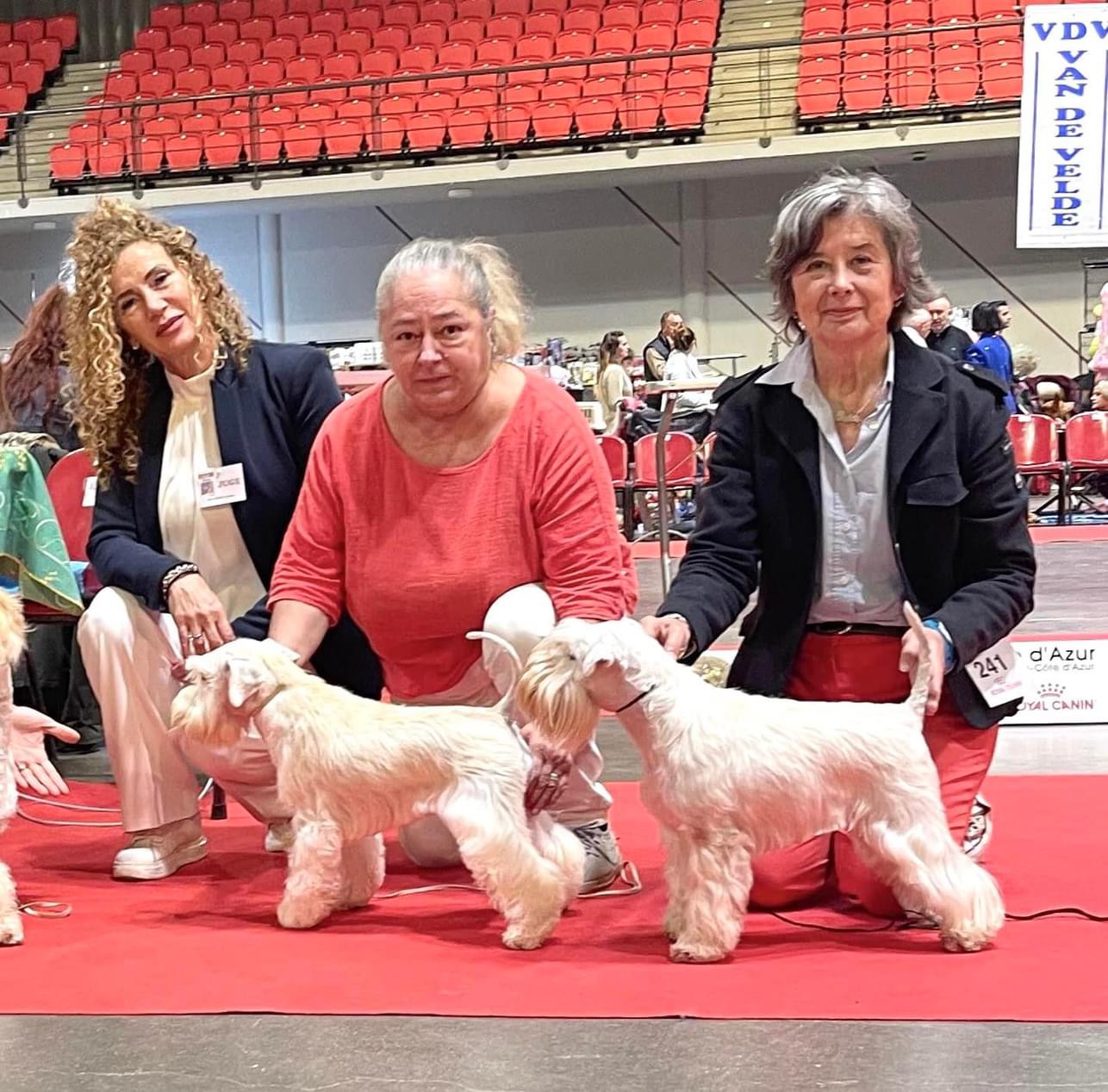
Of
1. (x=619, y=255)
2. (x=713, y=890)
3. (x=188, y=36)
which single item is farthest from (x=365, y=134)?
(x=713, y=890)

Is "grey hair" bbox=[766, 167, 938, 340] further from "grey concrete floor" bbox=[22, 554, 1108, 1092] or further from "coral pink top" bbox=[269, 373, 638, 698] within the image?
"grey concrete floor" bbox=[22, 554, 1108, 1092]

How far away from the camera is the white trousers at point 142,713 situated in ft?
9.03

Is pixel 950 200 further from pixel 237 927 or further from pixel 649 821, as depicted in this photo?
pixel 237 927

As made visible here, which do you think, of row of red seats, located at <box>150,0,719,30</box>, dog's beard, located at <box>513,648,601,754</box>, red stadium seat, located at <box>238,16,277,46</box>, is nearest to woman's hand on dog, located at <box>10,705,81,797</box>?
dog's beard, located at <box>513,648,601,754</box>

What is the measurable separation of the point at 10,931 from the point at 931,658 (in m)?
1.56

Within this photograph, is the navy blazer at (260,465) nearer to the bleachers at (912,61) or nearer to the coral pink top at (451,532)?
the coral pink top at (451,532)

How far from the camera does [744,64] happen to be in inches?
509

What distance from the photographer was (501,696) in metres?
2.56

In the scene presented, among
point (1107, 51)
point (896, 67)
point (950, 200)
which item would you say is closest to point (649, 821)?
point (1107, 51)

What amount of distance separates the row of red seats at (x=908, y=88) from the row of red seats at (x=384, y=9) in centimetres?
217

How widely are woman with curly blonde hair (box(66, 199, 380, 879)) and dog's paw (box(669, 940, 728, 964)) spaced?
0.96 m

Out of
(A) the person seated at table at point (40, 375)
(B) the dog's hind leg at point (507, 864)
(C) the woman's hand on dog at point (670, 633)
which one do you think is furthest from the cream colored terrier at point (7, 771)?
(A) the person seated at table at point (40, 375)

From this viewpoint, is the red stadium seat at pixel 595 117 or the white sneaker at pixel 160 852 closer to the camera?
the white sneaker at pixel 160 852

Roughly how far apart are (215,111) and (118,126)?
0.93 m
